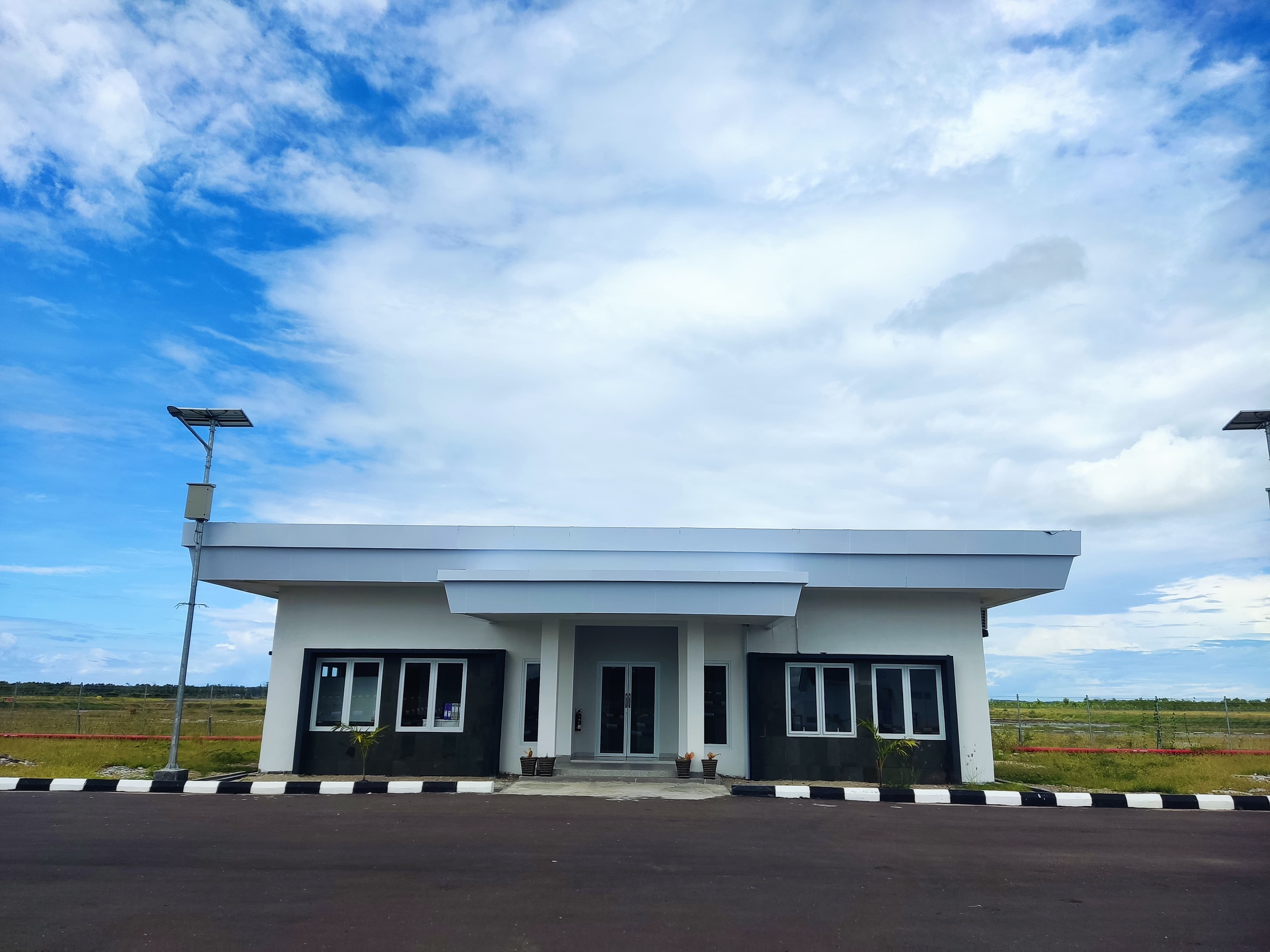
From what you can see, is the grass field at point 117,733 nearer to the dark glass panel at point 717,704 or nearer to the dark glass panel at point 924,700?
the dark glass panel at point 717,704

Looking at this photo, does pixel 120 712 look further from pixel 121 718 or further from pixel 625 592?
pixel 625 592

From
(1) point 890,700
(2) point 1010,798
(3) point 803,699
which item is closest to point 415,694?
(3) point 803,699

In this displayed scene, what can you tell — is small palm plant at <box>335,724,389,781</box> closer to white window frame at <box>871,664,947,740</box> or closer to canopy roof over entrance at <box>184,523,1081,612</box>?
canopy roof over entrance at <box>184,523,1081,612</box>

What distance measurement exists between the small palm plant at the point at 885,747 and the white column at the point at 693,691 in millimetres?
3040

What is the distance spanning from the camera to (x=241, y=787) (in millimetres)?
14602

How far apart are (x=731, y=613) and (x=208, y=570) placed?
32.1 feet

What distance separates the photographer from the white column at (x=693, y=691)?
643 inches

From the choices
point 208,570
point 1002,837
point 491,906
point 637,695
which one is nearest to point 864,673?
point 637,695

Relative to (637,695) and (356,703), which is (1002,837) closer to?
(637,695)

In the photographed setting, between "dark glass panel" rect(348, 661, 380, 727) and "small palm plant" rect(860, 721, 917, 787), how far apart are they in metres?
9.34

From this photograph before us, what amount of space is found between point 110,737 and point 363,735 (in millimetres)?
14173

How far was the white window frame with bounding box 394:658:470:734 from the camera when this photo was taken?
16984mm

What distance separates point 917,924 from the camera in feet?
23.1

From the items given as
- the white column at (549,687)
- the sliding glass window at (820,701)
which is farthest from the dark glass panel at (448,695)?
the sliding glass window at (820,701)
